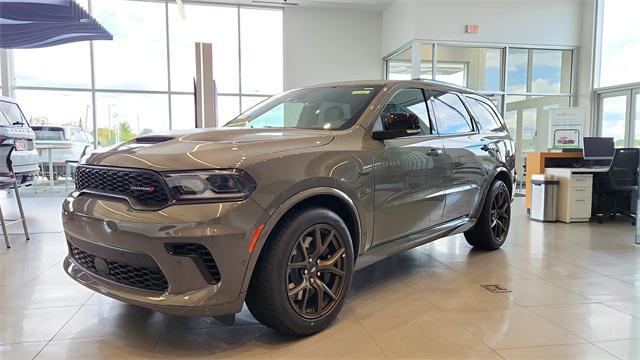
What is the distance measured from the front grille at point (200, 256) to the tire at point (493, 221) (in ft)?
9.58

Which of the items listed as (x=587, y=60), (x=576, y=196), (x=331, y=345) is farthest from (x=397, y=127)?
(x=587, y=60)

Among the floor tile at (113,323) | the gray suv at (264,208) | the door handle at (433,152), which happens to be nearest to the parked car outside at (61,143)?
the floor tile at (113,323)

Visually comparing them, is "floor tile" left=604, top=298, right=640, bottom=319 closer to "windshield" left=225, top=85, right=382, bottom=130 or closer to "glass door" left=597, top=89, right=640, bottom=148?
"windshield" left=225, top=85, right=382, bottom=130

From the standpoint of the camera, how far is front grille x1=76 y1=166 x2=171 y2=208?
1.99 m

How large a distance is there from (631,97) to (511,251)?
7.76 metres

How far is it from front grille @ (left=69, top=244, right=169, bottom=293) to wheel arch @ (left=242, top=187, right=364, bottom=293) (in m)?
0.40

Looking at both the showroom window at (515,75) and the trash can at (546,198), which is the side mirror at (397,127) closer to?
the trash can at (546,198)

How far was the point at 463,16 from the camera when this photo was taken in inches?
397

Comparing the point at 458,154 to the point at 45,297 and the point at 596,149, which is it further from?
the point at 596,149

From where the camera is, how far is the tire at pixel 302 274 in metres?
2.15

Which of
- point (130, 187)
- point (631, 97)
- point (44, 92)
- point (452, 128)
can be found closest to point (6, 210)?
point (44, 92)

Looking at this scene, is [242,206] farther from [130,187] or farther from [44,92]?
[44,92]

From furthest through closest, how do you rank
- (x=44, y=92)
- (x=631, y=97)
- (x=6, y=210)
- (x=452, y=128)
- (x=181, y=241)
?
(x=44, y=92) → (x=631, y=97) → (x=6, y=210) → (x=452, y=128) → (x=181, y=241)

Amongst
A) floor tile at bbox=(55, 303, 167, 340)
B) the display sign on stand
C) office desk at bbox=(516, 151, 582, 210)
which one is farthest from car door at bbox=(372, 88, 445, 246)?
the display sign on stand
